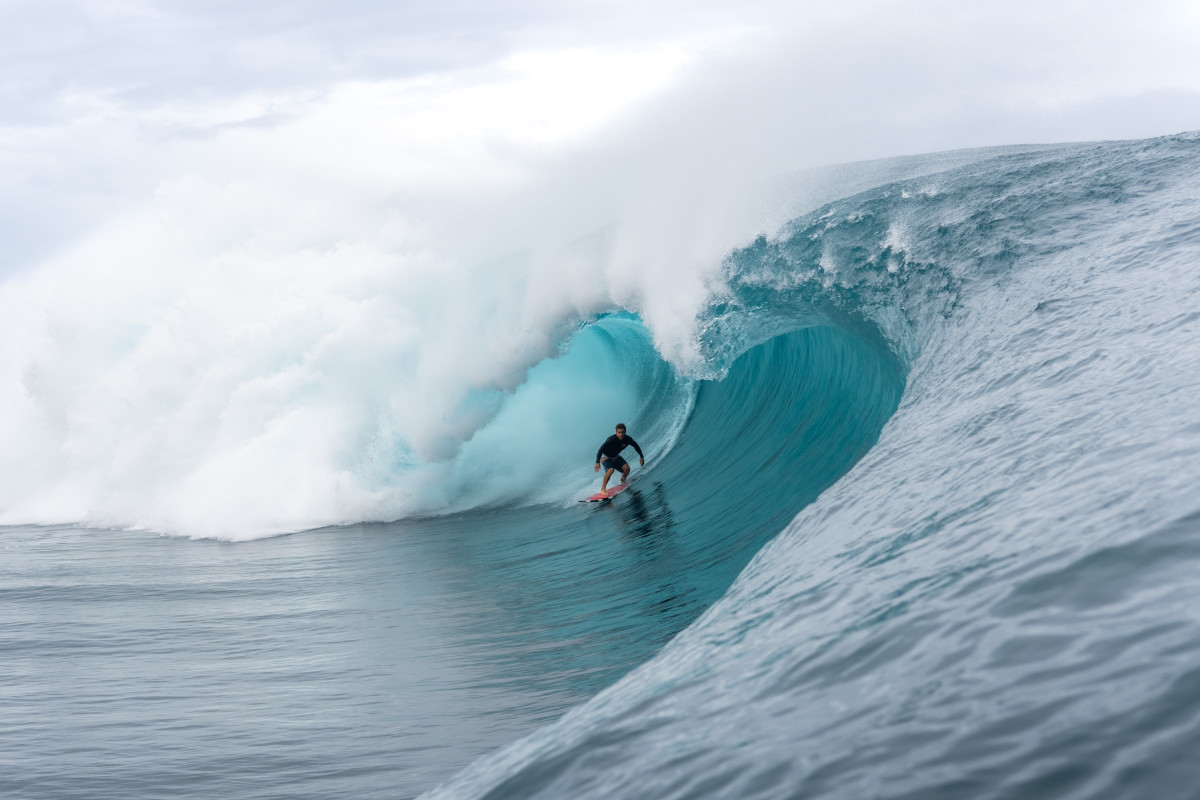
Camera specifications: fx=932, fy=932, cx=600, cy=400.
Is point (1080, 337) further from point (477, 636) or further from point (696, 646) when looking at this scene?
point (477, 636)

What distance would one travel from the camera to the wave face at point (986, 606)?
5.66 ft

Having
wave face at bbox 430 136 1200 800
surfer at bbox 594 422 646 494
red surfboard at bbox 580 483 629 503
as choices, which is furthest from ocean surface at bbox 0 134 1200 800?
surfer at bbox 594 422 646 494

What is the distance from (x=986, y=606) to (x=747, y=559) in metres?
5.36

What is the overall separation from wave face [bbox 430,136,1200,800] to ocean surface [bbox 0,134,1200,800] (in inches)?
0.5

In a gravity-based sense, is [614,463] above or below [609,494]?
above

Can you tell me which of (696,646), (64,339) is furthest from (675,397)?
(64,339)

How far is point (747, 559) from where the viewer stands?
7559 millimetres

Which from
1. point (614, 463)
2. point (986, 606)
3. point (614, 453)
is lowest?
point (986, 606)

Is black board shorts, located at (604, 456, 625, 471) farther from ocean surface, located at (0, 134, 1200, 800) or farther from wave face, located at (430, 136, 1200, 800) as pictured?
wave face, located at (430, 136, 1200, 800)

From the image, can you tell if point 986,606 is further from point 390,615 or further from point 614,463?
point 614,463

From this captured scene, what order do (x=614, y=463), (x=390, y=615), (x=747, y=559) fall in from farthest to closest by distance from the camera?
A: 1. (x=614, y=463)
2. (x=747, y=559)
3. (x=390, y=615)

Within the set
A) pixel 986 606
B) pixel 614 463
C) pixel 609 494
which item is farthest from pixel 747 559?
pixel 986 606

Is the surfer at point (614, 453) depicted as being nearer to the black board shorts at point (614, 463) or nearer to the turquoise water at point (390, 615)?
the black board shorts at point (614, 463)

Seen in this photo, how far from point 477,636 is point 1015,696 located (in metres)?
5.11
